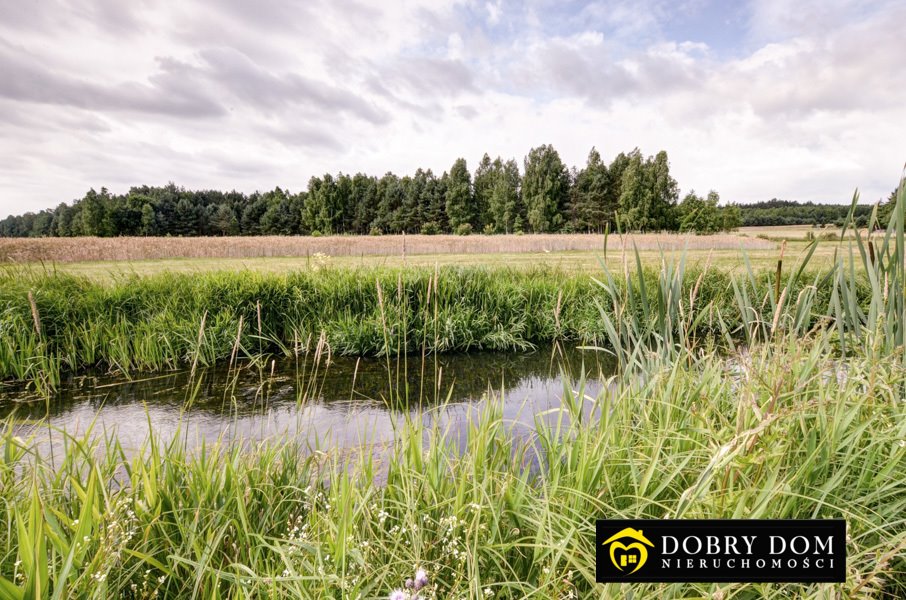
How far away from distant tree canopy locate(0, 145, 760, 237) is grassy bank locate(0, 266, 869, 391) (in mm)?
39597

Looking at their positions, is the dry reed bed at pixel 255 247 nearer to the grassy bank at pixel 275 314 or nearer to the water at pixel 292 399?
the grassy bank at pixel 275 314

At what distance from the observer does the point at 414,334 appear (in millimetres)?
7598

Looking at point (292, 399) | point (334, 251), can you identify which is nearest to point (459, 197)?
point (334, 251)

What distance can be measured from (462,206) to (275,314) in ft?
166

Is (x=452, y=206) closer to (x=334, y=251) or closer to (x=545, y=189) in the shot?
(x=545, y=189)

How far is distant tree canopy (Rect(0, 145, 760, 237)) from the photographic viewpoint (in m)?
50.0

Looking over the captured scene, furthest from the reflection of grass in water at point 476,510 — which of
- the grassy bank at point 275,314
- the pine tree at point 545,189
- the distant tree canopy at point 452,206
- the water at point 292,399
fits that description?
the pine tree at point 545,189

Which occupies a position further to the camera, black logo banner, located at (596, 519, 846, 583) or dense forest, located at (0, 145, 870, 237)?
dense forest, located at (0, 145, 870, 237)

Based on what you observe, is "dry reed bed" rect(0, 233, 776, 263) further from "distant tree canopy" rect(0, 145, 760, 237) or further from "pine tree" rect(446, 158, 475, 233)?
"pine tree" rect(446, 158, 475, 233)

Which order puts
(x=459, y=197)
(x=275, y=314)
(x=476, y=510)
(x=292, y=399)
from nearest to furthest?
(x=476, y=510), (x=292, y=399), (x=275, y=314), (x=459, y=197)

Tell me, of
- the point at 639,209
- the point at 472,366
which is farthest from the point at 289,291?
the point at 639,209

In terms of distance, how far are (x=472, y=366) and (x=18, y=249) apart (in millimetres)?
21247

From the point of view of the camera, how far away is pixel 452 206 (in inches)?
2229

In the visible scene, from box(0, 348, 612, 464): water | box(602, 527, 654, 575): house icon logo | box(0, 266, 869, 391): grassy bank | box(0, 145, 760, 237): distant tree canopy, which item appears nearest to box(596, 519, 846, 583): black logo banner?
box(602, 527, 654, 575): house icon logo
